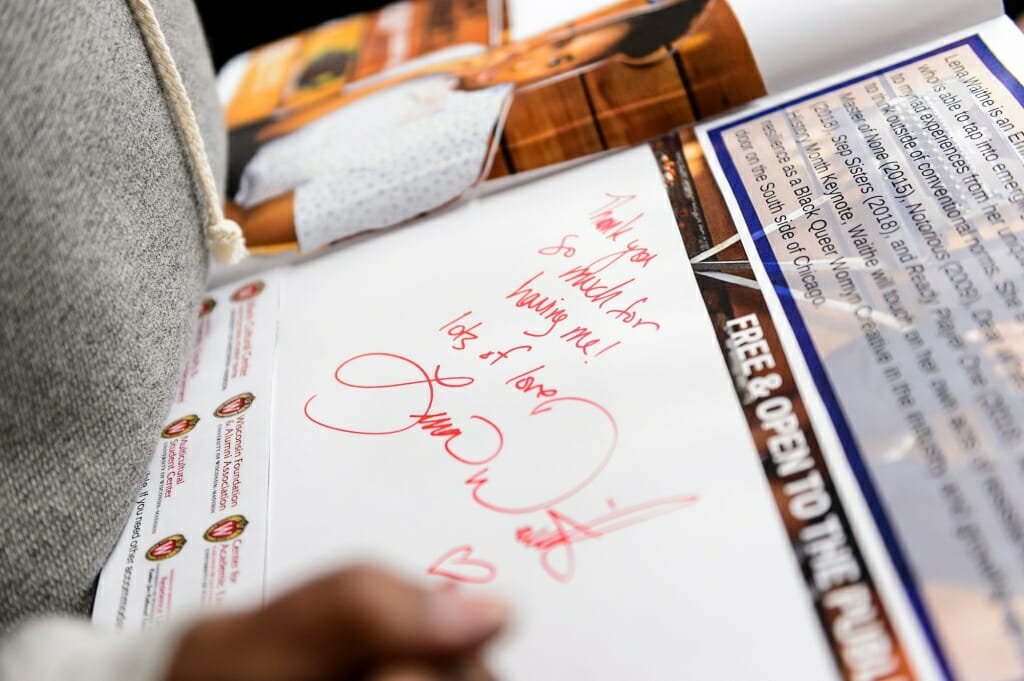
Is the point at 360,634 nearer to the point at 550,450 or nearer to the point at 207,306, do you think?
the point at 550,450

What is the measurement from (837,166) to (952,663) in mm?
253

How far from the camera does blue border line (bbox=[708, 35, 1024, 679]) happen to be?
0.32 meters

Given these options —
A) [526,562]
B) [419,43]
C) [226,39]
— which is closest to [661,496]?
[526,562]

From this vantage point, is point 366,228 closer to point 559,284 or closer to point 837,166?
point 559,284

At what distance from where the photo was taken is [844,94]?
0.51 metres

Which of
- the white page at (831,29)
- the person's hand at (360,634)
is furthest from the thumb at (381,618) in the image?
the white page at (831,29)

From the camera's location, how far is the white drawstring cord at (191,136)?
47cm

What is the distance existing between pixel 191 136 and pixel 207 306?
0.10 meters

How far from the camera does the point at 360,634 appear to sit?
0.26 m

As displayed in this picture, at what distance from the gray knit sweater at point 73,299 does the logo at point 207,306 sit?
0.09 metres
